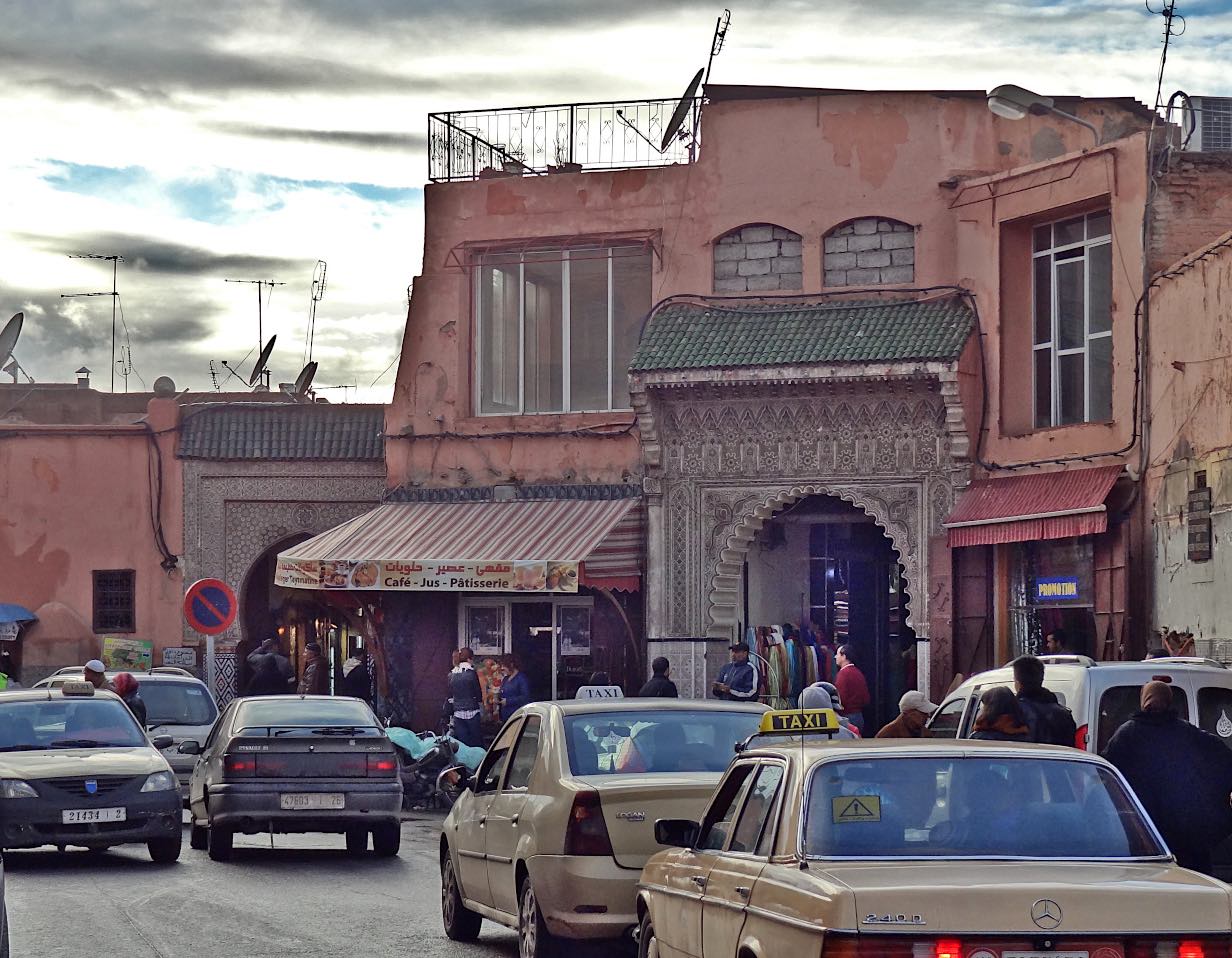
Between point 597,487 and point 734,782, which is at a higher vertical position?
point 597,487

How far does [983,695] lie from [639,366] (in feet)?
51.1

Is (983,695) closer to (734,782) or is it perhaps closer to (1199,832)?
(1199,832)

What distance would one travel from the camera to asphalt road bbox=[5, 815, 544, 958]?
12.3 metres

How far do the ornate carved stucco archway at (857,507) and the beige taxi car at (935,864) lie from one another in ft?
57.0

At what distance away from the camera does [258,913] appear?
45.9 ft

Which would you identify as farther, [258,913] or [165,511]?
[165,511]

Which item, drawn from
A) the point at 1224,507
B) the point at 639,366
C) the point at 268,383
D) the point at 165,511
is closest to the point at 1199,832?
the point at 1224,507

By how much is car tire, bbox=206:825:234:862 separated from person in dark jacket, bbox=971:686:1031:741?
27.8 ft

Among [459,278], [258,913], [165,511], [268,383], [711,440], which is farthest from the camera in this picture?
[268,383]

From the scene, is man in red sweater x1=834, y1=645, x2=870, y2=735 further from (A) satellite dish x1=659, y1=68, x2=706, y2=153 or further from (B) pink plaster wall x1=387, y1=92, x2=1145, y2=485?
(A) satellite dish x1=659, y1=68, x2=706, y2=153

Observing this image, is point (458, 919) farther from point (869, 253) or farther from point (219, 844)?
point (869, 253)

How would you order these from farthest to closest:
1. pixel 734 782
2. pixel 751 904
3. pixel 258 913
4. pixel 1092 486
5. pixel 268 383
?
pixel 268 383
pixel 1092 486
pixel 258 913
pixel 734 782
pixel 751 904

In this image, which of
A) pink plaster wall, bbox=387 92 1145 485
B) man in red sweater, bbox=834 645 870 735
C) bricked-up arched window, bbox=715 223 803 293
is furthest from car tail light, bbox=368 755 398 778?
bricked-up arched window, bbox=715 223 803 293

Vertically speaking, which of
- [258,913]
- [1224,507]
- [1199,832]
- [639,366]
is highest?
[639,366]
